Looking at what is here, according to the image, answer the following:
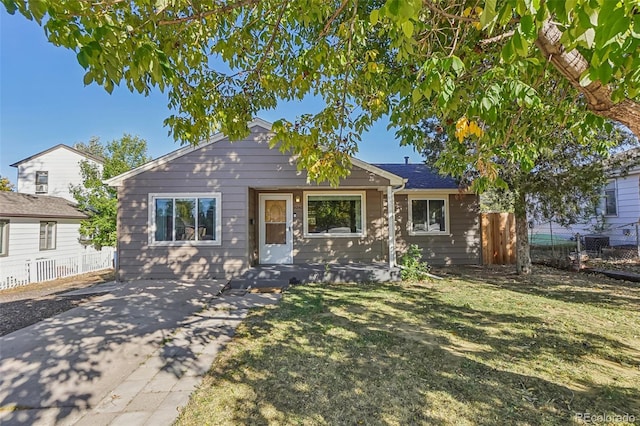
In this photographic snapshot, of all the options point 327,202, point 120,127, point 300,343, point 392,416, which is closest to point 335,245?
point 327,202

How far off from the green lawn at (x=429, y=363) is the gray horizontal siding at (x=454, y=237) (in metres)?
4.26

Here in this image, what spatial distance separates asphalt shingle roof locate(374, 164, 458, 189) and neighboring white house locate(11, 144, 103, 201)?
1757 cm

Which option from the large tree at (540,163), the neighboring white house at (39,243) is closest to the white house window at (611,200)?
the large tree at (540,163)

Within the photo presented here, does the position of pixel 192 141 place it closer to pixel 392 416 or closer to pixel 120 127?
pixel 392 416

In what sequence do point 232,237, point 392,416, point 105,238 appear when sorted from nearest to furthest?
point 392,416 → point 232,237 → point 105,238

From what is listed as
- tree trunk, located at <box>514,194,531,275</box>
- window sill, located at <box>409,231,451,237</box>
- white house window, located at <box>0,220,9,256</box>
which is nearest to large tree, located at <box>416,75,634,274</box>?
tree trunk, located at <box>514,194,531,275</box>

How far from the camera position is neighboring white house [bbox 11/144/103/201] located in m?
17.4

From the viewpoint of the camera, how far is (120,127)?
2081 cm

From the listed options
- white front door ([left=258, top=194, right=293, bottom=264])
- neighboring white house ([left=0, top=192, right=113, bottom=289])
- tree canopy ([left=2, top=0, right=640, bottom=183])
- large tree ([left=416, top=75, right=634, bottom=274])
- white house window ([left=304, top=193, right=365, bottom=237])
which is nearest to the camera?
tree canopy ([left=2, top=0, right=640, bottom=183])

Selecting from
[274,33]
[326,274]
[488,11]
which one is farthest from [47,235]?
[488,11]

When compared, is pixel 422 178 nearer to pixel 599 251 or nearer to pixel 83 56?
→ pixel 599 251

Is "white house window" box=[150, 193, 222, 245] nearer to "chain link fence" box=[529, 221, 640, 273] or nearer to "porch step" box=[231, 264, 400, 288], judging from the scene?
"porch step" box=[231, 264, 400, 288]

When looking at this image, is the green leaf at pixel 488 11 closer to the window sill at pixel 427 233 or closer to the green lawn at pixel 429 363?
the green lawn at pixel 429 363

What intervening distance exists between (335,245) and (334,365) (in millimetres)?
5945
